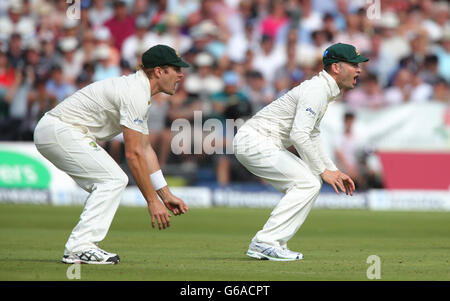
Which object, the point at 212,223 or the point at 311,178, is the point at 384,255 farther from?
the point at 212,223

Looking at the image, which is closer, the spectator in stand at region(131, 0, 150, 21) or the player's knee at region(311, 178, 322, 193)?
the player's knee at region(311, 178, 322, 193)

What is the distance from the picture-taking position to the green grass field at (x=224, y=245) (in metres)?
6.96

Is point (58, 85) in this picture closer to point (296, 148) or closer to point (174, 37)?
point (174, 37)

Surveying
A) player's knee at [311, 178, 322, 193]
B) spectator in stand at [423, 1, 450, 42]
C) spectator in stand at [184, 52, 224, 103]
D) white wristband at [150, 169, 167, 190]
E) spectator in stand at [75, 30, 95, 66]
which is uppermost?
spectator in stand at [423, 1, 450, 42]

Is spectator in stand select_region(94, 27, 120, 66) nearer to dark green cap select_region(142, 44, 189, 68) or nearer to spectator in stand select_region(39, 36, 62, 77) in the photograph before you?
spectator in stand select_region(39, 36, 62, 77)

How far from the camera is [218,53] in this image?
18203 millimetres

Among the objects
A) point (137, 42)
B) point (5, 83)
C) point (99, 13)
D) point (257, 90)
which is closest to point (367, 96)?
point (257, 90)

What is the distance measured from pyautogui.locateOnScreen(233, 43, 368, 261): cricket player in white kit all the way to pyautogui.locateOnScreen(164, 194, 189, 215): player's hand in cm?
104

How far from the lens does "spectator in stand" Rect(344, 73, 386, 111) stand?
16516 mm

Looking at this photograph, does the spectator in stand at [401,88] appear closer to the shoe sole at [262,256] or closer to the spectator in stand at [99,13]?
the spectator in stand at [99,13]

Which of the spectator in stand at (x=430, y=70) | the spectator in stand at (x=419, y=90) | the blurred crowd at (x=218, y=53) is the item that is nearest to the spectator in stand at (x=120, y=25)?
the blurred crowd at (x=218, y=53)

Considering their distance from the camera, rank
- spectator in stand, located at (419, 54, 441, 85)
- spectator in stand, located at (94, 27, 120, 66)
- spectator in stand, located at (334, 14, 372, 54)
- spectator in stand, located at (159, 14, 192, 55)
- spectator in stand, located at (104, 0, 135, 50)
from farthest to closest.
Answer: spectator in stand, located at (104, 0, 135, 50), spectator in stand, located at (159, 14, 192, 55), spectator in stand, located at (94, 27, 120, 66), spectator in stand, located at (334, 14, 372, 54), spectator in stand, located at (419, 54, 441, 85)

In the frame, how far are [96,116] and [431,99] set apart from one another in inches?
405

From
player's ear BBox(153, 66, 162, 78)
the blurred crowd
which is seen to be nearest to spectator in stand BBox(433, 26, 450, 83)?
the blurred crowd
